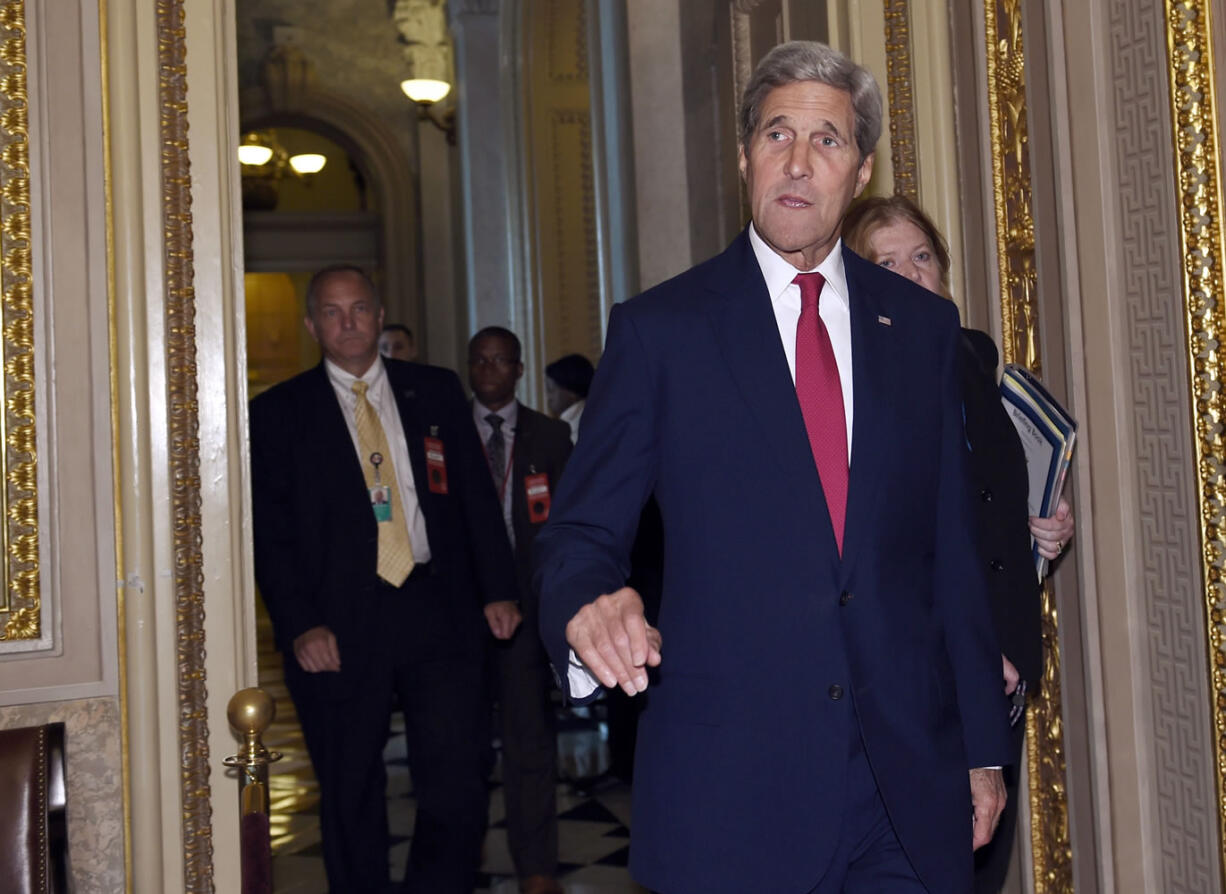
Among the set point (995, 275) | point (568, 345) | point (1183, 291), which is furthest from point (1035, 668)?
point (568, 345)

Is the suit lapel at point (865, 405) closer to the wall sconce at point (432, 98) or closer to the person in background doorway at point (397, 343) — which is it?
the person in background doorway at point (397, 343)

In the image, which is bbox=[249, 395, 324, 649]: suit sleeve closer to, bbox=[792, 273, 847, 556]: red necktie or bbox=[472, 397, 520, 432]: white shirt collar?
bbox=[472, 397, 520, 432]: white shirt collar

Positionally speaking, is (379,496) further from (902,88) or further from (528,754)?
(902,88)

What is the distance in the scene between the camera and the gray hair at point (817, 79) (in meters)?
2.19

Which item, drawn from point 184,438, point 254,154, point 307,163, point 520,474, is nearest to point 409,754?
point 184,438

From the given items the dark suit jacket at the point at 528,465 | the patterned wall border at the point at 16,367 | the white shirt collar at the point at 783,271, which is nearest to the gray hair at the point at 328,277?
the dark suit jacket at the point at 528,465

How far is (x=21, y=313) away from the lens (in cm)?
327

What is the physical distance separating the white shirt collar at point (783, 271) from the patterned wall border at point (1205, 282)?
2.84 feet

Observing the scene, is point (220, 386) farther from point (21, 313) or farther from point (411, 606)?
point (411, 606)

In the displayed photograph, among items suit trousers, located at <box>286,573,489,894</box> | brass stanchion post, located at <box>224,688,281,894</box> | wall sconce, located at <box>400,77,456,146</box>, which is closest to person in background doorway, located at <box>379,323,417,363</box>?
suit trousers, located at <box>286,573,489,894</box>

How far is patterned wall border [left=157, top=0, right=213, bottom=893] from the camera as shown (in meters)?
3.43

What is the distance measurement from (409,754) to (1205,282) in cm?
254

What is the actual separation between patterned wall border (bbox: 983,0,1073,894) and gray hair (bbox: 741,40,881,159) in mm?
1223

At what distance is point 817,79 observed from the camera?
2186mm
